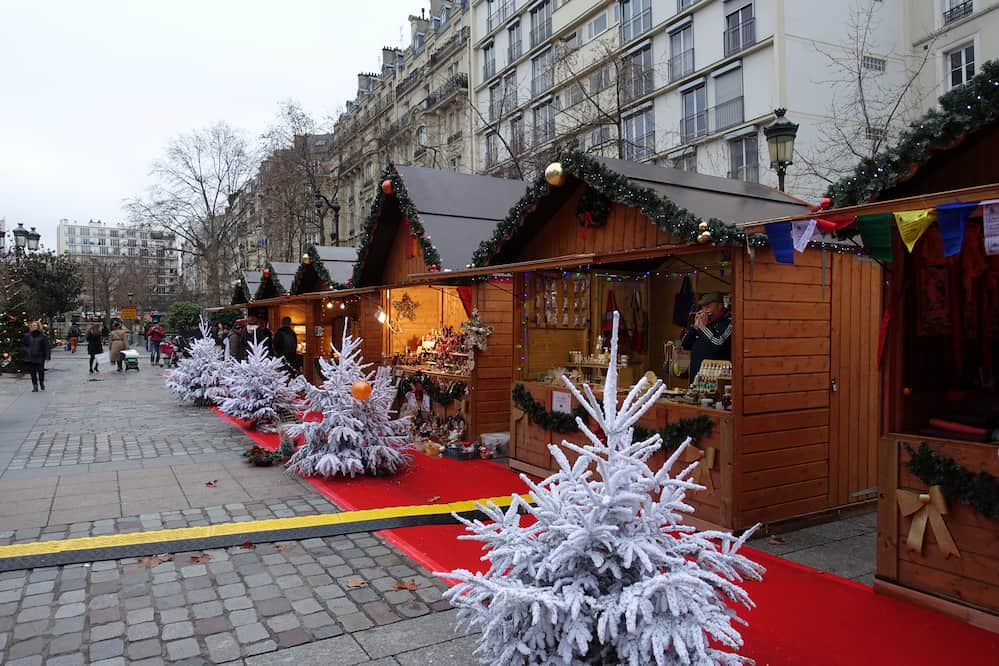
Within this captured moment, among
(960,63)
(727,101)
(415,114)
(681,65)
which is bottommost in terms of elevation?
(960,63)

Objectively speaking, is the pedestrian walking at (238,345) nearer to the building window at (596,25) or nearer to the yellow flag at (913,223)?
the yellow flag at (913,223)

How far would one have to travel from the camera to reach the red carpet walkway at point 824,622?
3488mm

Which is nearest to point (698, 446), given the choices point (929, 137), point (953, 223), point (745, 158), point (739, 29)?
point (953, 223)

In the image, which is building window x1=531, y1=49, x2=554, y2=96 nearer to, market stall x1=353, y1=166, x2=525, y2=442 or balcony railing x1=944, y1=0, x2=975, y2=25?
balcony railing x1=944, y1=0, x2=975, y2=25

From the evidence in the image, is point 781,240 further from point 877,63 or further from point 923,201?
point 877,63

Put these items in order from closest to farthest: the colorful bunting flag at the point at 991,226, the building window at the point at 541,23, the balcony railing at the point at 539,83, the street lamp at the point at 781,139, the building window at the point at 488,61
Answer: the colorful bunting flag at the point at 991,226 < the street lamp at the point at 781,139 < the balcony railing at the point at 539,83 < the building window at the point at 541,23 < the building window at the point at 488,61

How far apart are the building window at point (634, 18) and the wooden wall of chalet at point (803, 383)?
947 inches

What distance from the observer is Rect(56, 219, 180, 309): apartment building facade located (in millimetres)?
47022

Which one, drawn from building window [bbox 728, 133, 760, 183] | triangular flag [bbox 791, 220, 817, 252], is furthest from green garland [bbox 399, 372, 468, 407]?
building window [bbox 728, 133, 760, 183]

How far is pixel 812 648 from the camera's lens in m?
3.56

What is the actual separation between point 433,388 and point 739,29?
19.9 meters

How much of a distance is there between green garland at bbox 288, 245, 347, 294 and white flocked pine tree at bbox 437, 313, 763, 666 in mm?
11314

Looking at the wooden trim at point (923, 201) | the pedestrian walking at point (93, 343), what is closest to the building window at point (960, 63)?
the wooden trim at point (923, 201)

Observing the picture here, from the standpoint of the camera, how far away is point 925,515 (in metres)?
4.16
